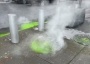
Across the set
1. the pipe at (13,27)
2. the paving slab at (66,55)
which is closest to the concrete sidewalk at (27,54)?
the paving slab at (66,55)

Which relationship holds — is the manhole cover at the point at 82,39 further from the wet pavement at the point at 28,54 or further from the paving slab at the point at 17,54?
the paving slab at the point at 17,54

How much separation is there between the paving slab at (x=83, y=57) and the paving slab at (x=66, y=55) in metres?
0.10

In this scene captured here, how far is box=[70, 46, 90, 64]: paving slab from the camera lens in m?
2.49

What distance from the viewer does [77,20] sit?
480cm

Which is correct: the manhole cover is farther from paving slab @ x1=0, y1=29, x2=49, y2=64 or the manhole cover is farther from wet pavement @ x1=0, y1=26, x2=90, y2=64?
paving slab @ x1=0, y1=29, x2=49, y2=64

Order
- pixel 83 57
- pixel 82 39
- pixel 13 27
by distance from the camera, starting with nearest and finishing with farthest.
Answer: pixel 83 57
pixel 13 27
pixel 82 39

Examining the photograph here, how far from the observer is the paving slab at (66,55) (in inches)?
98.6

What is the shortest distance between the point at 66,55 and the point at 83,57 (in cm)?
42

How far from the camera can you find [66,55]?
8.91ft

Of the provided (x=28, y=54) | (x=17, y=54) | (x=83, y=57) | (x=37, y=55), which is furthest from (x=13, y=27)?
(x=83, y=57)

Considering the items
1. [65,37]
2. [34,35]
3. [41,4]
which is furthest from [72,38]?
[41,4]

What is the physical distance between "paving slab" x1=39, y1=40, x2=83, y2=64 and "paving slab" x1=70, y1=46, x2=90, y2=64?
0.10 metres

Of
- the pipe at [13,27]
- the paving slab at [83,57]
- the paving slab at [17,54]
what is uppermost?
the pipe at [13,27]

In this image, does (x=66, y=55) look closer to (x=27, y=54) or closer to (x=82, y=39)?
(x=27, y=54)
